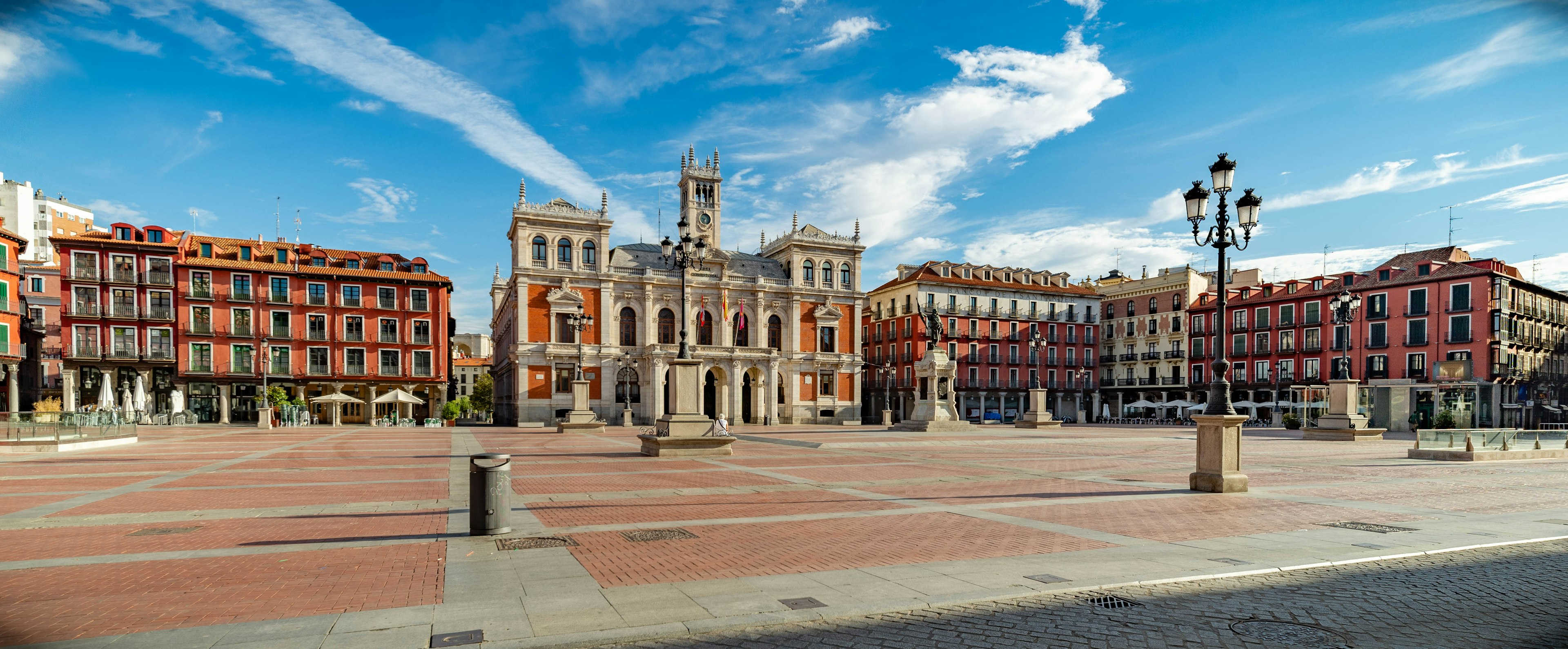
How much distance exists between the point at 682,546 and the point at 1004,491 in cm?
730

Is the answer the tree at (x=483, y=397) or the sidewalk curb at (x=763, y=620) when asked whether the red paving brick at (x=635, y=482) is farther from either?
the tree at (x=483, y=397)

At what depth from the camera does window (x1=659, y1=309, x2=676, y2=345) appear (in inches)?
2415

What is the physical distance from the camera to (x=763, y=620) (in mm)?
6016

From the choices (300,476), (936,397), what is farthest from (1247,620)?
(936,397)

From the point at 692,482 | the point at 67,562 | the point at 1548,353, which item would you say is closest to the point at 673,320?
the point at 692,482

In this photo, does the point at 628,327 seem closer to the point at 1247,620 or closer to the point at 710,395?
the point at 710,395

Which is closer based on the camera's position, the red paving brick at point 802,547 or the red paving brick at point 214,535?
the red paving brick at point 802,547

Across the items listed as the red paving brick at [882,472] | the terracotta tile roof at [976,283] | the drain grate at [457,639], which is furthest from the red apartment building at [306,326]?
the drain grate at [457,639]

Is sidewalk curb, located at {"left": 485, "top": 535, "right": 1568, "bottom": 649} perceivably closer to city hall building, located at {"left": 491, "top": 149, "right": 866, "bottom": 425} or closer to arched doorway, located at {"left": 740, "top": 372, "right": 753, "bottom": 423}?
city hall building, located at {"left": 491, "top": 149, "right": 866, "bottom": 425}

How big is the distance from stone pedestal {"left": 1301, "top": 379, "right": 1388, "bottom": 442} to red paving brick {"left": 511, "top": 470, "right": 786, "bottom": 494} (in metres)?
29.4

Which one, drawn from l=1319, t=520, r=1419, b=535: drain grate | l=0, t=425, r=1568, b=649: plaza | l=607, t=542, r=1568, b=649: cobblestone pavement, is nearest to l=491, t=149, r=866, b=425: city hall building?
l=0, t=425, r=1568, b=649: plaza

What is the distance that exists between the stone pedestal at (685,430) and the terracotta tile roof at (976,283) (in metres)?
52.5

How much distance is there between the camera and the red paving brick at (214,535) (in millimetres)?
8555

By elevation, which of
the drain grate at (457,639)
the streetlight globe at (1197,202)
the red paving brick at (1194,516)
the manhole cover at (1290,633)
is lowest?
the red paving brick at (1194,516)
